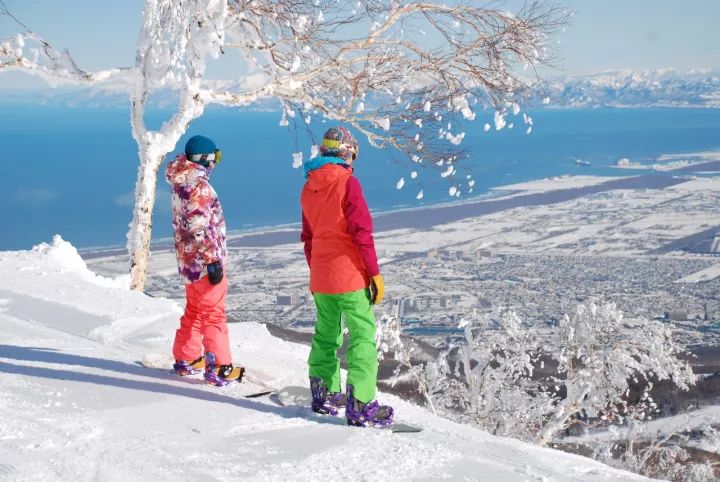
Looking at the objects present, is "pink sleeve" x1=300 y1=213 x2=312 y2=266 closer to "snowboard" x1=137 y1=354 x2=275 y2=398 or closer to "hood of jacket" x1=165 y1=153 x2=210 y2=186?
"hood of jacket" x1=165 y1=153 x2=210 y2=186

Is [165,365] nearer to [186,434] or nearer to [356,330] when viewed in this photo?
[186,434]

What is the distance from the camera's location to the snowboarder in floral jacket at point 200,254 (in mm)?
4477

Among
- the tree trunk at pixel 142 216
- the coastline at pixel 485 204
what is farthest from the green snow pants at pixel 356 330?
the coastline at pixel 485 204

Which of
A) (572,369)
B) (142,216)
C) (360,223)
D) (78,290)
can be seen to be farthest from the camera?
(572,369)

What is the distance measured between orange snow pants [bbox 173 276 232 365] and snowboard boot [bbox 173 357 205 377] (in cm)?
4

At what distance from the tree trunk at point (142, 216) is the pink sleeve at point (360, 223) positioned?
507 cm

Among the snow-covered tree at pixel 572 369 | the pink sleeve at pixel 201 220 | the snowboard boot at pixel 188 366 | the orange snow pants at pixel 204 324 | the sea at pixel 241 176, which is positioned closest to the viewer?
the pink sleeve at pixel 201 220

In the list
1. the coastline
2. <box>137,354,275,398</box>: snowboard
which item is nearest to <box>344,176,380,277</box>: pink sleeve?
<box>137,354,275,398</box>: snowboard

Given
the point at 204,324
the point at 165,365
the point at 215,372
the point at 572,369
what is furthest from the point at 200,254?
the point at 572,369

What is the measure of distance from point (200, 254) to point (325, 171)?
3.30 ft

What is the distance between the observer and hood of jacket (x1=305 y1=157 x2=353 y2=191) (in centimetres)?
400

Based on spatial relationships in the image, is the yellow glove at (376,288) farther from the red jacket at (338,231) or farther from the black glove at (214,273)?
the black glove at (214,273)

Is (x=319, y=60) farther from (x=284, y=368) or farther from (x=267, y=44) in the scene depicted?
(x=284, y=368)

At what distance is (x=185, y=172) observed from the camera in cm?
448
